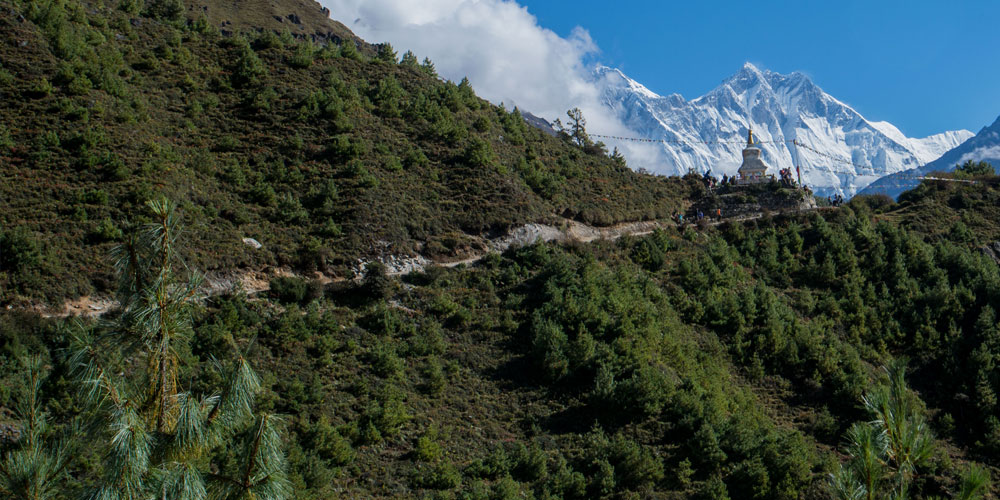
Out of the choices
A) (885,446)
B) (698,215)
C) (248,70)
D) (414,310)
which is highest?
(698,215)

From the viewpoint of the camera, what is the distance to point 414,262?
27.7 metres

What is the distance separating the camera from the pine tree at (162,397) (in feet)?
19.2

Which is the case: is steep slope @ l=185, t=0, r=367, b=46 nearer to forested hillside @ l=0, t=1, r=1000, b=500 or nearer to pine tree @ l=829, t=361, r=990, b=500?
forested hillside @ l=0, t=1, r=1000, b=500

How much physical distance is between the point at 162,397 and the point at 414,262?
2138 cm

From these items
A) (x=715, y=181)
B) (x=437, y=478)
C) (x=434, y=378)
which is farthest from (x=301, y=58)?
(x=437, y=478)

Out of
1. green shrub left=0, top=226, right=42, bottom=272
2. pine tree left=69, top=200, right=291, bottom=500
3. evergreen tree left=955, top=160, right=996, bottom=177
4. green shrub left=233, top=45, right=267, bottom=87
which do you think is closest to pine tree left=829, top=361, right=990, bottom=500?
pine tree left=69, top=200, right=291, bottom=500

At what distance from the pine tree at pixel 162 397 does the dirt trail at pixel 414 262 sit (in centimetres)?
1493

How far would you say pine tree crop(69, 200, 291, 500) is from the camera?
5863 millimetres

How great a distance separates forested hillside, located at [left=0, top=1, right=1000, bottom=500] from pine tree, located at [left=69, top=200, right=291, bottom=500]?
30mm

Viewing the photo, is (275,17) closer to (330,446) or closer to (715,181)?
(715,181)

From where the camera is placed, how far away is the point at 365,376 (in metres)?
20.6

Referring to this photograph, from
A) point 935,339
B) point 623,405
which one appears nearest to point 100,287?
point 623,405

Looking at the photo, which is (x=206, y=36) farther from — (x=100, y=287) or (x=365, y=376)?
(x=365, y=376)

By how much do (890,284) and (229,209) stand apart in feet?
93.8
